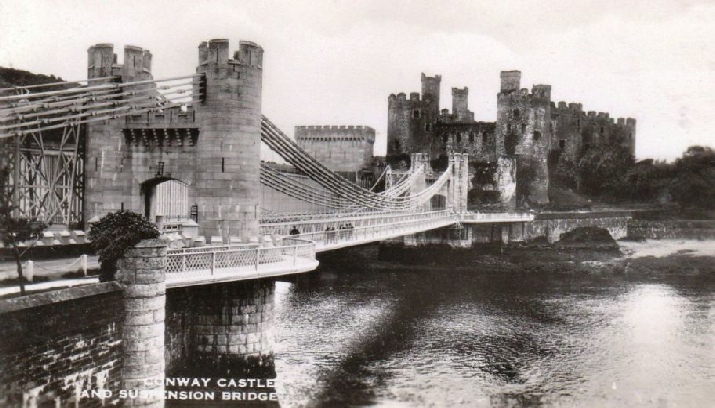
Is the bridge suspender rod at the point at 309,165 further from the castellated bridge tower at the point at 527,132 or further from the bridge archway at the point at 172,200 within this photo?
the castellated bridge tower at the point at 527,132

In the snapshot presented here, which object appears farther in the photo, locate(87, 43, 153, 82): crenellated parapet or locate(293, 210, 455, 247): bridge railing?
locate(293, 210, 455, 247): bridge railing

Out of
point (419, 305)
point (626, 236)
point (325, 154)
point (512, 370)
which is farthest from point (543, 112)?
point (512, 370)

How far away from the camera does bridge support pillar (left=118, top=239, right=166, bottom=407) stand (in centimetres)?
1010

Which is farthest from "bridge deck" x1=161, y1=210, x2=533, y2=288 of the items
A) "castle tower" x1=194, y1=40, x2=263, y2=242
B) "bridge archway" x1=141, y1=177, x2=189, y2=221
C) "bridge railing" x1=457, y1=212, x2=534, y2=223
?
"bridge railing" x1=457, y1=212, x2=534, y2=223

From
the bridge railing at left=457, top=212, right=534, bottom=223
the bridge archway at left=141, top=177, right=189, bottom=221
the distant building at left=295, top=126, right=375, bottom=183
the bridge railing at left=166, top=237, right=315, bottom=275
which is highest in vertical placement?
the distant building at left=295, top=126, right=375, bottom=183

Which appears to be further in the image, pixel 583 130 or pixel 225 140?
pixel 583 130

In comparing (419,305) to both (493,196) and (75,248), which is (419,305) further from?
(493,196)

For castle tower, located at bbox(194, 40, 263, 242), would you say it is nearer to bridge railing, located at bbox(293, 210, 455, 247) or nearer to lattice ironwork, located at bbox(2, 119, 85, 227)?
bridge railing, located at bbox(293, 210, 455, 247)

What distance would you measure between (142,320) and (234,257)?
122 inches

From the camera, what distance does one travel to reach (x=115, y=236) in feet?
33.3

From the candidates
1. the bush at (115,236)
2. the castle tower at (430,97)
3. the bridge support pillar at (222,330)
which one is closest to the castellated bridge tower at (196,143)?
the bridge support pillar at (222,330)

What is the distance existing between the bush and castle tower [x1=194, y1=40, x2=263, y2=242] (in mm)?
4129

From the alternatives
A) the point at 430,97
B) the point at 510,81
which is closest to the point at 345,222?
the point at 510,81

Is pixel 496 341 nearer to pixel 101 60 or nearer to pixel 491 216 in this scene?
pixel 101 60
